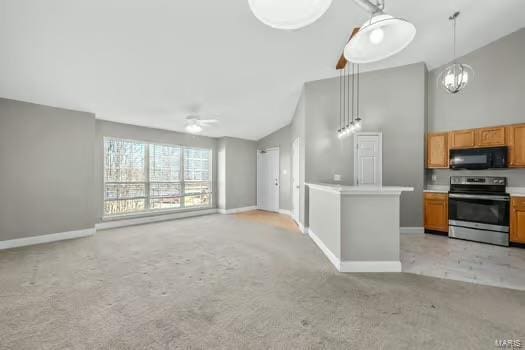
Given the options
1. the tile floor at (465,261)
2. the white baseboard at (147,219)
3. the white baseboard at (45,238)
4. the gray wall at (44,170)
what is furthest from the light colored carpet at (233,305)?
the white baseboard at (147,219)

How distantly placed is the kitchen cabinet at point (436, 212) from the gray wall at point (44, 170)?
7.04 m

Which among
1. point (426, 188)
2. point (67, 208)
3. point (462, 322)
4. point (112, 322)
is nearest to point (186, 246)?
point (112, 322)

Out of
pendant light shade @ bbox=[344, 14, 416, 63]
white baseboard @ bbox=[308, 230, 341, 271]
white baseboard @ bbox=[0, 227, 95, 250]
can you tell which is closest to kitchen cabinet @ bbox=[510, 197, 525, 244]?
white baseboard @ bbox=[308, 230, 341, 271]

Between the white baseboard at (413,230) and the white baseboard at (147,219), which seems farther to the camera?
the white baseboard at (147,219)

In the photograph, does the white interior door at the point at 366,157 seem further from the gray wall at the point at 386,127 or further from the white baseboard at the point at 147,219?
the white baseboard at the point at 147,219

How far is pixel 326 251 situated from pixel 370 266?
2.35 ft

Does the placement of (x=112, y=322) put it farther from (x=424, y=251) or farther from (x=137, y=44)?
(x=424, y=251)

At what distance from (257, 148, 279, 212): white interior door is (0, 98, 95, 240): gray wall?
4946 mm

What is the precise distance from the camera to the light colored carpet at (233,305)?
68.7 inches

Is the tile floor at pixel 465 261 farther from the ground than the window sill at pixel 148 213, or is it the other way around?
the window sill at pixel 148 213

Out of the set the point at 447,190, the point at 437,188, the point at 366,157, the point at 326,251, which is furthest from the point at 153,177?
the point at 447,190

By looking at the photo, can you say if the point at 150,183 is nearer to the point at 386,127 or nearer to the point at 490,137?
the point at 386,127

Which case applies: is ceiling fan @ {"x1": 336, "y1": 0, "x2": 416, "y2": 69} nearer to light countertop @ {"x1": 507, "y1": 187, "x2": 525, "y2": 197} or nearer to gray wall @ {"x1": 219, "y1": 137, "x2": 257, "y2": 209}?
light countertop @ {"x1": 507, "y1": 187, "x2": 525, "y2": 197}

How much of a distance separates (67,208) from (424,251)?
6557mm
